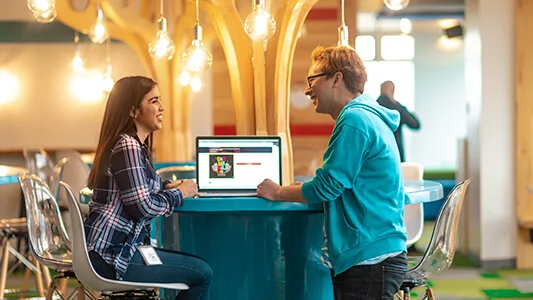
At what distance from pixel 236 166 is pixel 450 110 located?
12.6m

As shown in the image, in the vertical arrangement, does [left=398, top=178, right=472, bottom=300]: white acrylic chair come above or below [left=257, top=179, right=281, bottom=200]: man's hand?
below

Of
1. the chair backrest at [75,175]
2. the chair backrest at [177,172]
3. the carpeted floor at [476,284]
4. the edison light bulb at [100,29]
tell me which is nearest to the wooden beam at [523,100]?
the carpeted floor at [476,284]

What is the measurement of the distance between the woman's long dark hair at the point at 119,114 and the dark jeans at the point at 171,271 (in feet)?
1.12

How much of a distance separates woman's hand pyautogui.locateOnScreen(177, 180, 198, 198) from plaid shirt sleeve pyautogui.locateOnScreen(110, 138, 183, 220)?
6.7 inches

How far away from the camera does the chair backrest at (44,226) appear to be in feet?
13.5

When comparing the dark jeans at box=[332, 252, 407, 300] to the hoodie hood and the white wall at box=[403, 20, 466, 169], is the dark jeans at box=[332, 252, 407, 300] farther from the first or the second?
the white wall at box=[403, 20, 466, 169]

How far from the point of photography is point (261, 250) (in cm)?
397

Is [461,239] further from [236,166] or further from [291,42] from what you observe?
[236,166]

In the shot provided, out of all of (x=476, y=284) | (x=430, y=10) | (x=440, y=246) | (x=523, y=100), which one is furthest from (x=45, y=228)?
(x=430, y=10)

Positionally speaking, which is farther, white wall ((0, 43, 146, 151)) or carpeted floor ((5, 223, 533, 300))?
white wall ((0, 43, 146, 151))

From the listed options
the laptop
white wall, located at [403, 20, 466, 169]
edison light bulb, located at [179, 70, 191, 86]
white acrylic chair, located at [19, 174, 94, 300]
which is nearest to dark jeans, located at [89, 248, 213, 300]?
the laptop

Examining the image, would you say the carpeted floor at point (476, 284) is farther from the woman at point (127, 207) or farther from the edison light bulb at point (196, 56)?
the woman at point (127, 207)

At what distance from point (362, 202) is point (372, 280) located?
297 mm

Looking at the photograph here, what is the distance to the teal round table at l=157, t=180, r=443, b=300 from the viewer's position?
156 inches
